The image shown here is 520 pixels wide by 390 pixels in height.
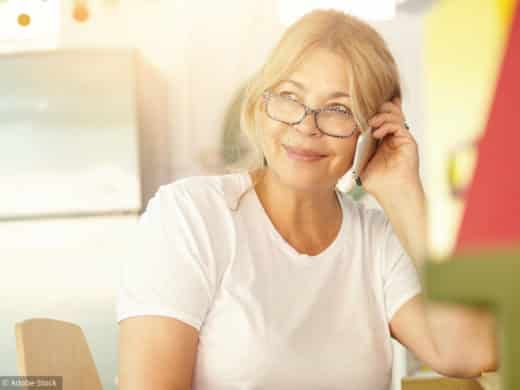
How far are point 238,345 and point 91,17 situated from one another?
262cm

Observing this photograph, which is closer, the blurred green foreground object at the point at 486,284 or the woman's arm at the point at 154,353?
the blurred green foreground object at the point at 486,284

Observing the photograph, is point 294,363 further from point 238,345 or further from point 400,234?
point 400,234

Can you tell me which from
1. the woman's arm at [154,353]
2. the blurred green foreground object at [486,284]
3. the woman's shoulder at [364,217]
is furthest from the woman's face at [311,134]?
the blurred green foreground object at [486,284]

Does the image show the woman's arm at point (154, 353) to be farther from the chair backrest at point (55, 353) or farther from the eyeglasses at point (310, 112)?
the eyeglasses at point (310, 112)

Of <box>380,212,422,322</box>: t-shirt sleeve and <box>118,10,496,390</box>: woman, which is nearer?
<box>118,10,496,390</box>: woman

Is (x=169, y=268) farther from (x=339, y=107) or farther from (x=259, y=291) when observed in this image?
(x=339, y=107)

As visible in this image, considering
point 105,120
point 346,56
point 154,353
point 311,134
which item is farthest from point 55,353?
point 105,120

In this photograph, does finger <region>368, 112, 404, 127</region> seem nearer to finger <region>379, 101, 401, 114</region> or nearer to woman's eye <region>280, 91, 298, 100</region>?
finger <region>379, 101, 401, 114</region>

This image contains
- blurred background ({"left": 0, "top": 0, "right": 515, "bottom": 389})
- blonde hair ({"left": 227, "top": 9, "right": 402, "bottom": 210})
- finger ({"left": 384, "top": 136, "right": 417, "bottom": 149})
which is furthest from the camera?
blurred background ({"left": 0, "top": 0, "right": 515, "bottom": 389})

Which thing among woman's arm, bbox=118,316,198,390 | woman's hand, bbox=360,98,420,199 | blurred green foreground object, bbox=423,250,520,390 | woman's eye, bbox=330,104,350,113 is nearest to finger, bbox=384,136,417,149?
woman's hand, bbox=360,98,420,199

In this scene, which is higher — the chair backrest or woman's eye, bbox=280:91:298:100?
woman's eye, bbox=280:91:298:100

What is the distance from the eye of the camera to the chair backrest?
95 centimetres

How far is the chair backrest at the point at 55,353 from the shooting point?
95 centimetres

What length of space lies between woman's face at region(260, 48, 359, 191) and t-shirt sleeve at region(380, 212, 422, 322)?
0.15 m
